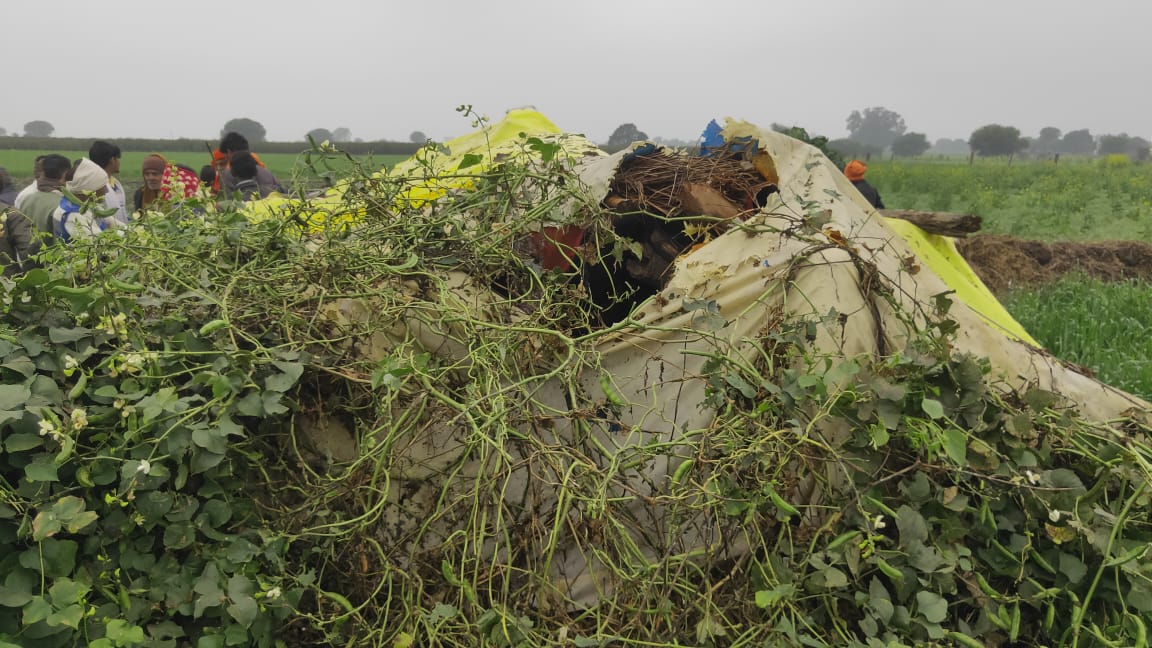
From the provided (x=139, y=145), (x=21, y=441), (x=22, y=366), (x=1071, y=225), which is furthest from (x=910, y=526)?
(x=139, y=145)

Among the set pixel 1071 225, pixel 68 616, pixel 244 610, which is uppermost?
pixel 68 616

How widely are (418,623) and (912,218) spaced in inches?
144

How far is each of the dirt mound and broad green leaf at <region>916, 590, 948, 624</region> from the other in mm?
7379

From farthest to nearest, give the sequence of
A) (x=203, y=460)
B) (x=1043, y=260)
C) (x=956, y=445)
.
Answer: (x=1043, y=260) < (x=956, y=445) < (x=203, y=460)

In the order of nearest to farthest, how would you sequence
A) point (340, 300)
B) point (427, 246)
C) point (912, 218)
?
point (340, 300) < point (427, 246) < point (912, 218)

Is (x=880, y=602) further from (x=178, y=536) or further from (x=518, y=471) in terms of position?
(x=178, y=536)

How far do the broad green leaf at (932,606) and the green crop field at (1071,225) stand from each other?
397cm

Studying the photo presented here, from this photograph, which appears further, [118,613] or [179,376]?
[179,376]

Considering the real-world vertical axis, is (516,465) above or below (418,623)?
above

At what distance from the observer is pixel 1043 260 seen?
9.38 meters

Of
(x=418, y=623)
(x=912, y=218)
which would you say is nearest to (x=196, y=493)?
(x=418, y=623)

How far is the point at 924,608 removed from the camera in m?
1.73

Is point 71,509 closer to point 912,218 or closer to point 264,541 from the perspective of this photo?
point 264,541

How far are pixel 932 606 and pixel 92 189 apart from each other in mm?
5336
